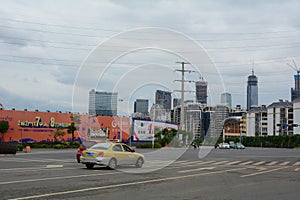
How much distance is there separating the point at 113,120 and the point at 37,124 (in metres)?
13.1

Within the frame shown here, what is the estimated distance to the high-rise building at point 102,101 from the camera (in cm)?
3886

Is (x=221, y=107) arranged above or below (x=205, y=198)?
above

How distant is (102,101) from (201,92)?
949 inches

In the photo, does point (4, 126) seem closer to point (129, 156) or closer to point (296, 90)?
point (129, 156)

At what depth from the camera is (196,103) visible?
70375 millimetres

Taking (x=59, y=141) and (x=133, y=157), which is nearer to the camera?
(x=133, y=157)

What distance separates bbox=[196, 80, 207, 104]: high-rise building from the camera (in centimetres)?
6128

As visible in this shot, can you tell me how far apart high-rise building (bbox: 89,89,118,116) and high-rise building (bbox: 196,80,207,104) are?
17684 millimetres

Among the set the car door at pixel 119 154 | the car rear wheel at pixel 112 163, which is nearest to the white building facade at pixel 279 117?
the car door at pixel 119 154

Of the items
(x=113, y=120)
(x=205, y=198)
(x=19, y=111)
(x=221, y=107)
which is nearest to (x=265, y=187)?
(x=205, y=198)

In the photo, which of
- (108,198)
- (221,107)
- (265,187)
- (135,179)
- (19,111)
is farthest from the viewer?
(19,111)

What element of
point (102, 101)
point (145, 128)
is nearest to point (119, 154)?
point (102, 101)

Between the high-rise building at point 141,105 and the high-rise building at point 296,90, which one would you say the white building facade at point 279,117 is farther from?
the high-rise building at point 141,105

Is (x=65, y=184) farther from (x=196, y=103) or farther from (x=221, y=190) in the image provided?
(x=196, y=103)
